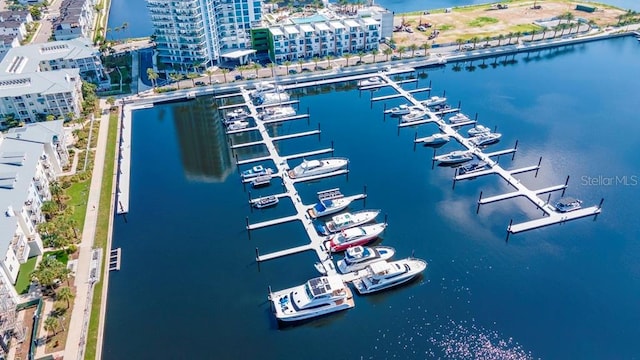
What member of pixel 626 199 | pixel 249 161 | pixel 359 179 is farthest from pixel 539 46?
pixel 249 161

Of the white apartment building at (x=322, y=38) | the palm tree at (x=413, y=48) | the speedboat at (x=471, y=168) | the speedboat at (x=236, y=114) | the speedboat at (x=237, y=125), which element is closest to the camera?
the speedboat at (x=471, y=168)

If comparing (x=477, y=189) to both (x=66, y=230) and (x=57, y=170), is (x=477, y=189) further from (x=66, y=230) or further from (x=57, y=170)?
(x=57, y=170)

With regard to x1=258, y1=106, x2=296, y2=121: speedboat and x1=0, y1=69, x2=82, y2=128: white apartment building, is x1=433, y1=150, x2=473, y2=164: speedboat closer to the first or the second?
x1=258, y1=106, x2=296, y2=121: speedboat

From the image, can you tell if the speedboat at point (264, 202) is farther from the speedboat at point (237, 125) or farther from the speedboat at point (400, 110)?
the speedboat at point (400, 110)

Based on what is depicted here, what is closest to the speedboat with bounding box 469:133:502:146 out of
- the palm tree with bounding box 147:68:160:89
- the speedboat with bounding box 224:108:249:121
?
the speedboat with bounding box 224:108:249:121

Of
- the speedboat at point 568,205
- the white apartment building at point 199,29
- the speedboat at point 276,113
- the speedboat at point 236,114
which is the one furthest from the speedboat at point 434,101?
the white apartment building at point 199,29
